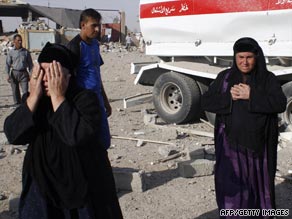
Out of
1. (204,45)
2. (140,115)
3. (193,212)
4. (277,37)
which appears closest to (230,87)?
(193,212)

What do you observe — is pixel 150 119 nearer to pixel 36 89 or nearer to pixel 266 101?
pixel 266 101

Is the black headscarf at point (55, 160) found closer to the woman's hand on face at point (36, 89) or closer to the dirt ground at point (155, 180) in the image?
the woman's hand on face at point (36, 89)

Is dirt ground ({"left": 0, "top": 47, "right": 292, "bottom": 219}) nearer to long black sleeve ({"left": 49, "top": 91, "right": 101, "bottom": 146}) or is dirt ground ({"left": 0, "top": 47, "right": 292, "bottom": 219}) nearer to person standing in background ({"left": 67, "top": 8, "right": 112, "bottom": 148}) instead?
person standing in background ({"left": 67, "top": 8, "right": 112, "bottom": 148})

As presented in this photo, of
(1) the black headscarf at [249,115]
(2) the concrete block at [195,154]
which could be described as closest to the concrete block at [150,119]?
(2) the concrete block at [195,154]

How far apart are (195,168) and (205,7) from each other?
118 inches

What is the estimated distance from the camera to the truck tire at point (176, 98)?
7198 mm

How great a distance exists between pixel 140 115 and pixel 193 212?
4.61 metres

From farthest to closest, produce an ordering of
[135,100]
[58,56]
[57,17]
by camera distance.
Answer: [57,17]
[135,100]
[58,56]

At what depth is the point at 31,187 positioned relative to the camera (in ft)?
7.22

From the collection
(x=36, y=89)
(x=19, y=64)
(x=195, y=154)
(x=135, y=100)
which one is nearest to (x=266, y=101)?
(x=36, y=89)

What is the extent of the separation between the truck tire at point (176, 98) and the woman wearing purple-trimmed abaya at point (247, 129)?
391 centimetres

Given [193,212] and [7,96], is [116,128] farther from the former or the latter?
[7,96]

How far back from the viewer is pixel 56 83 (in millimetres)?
2008

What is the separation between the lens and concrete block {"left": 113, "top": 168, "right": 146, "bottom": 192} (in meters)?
4.44
